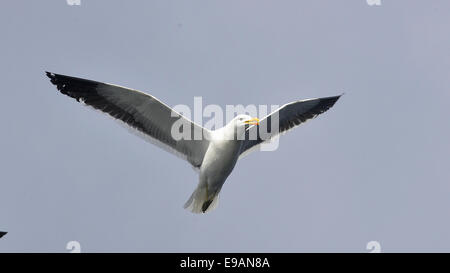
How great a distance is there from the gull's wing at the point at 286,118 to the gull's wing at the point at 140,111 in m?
0.90

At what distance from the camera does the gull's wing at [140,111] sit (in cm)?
941

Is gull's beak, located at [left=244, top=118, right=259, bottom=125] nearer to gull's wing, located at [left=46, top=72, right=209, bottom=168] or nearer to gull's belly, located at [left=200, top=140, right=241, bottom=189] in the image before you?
gull's belly, located at [left=200, top=140, right=241, bottom=189]

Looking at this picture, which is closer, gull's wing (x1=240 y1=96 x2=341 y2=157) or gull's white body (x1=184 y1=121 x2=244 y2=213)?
gull's white body (x1=184 y1=121 x2=244 y2=213)

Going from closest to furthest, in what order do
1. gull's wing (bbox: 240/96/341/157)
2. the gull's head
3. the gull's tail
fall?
the gull's head
the gull's tail
gull's wing (bbox: 240/96/341/157)

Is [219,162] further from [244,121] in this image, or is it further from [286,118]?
[286,118]

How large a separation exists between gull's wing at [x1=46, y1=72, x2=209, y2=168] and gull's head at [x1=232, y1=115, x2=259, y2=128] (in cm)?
62

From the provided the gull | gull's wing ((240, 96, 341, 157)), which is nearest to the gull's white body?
the gull

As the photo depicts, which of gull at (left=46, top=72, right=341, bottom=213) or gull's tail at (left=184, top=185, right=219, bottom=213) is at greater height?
gull at (left=46, top=72, right=341, bottom=213)

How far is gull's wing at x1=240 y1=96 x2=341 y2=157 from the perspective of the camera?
33.5 feet

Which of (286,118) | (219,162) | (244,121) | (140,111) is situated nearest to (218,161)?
(219,162)

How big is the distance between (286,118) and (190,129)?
1900mm

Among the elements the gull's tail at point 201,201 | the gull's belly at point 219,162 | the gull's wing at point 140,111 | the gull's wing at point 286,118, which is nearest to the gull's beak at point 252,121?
the gull's belly at point 219,162
